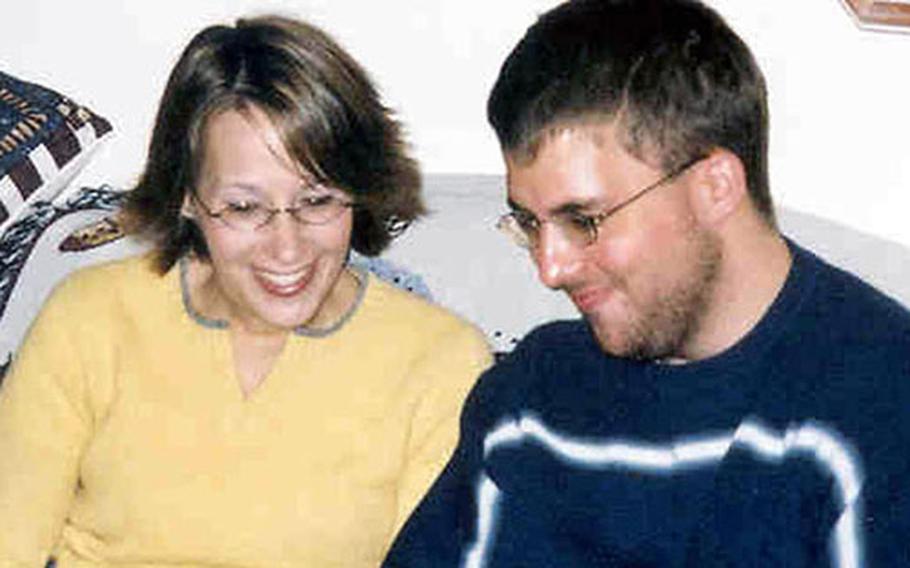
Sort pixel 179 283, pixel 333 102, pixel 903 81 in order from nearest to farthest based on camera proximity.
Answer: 1. pixel 333 102
2. pixel 179 283
3. pixel 903 81

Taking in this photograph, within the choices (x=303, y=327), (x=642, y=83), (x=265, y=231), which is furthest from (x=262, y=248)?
(x=642, y=83)

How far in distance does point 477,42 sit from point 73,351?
0.78 meters

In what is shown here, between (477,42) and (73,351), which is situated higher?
(477,42)

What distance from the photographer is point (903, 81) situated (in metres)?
2.19

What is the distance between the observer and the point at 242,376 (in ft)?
6.50

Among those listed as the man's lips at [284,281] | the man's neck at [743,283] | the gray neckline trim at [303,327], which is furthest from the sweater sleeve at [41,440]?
the man's neck at [743,283]

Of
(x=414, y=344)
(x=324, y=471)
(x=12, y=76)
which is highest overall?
(x=12, y=76)

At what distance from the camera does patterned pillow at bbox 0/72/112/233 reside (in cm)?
230

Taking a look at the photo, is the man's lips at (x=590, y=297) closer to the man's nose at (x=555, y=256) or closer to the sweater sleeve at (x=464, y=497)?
the man's nose at (x=555, y=256)

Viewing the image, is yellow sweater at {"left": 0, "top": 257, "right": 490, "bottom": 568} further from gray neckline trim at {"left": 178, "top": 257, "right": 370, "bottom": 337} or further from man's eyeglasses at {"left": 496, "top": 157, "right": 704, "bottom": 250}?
man's eyeglasses at {"left": 496, "top": 157, "right": 704, "bottom": 250}

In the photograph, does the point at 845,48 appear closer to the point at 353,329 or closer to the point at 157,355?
the point at 353,329

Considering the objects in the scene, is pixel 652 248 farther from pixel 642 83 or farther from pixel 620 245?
pixel 642 83

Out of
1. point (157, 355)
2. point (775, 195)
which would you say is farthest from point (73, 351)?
point (775, 195)

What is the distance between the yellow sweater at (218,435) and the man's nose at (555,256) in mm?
346
